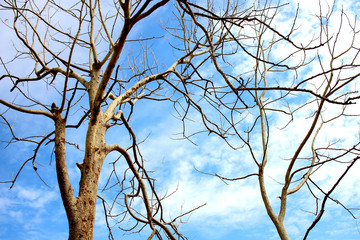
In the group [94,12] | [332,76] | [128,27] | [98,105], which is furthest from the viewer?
[94,12]

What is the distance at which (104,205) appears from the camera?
3.51m

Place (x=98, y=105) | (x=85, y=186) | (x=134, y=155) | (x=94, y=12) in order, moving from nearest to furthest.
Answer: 1. (x=85, y=186)
2. (x=98, y=105)
3. (x=94, y=12)
4. (x=134, y=155)

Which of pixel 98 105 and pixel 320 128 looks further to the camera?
pixel 320 128

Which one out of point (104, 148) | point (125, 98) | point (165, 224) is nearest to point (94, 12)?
point (125, 98)

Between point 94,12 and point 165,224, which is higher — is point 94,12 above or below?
above

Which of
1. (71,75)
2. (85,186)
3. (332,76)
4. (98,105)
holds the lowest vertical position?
A: (85,186)

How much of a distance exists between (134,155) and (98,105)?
112 cm

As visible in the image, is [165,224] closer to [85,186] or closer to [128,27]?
[85,186]

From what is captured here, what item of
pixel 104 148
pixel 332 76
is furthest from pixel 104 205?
pixel 332 76

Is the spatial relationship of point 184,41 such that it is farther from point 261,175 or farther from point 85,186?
point 85,186

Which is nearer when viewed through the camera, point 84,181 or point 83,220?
point 83,220

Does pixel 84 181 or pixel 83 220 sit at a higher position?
pixel 84 181

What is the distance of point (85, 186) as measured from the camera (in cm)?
220

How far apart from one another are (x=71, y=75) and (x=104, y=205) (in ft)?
5.42
